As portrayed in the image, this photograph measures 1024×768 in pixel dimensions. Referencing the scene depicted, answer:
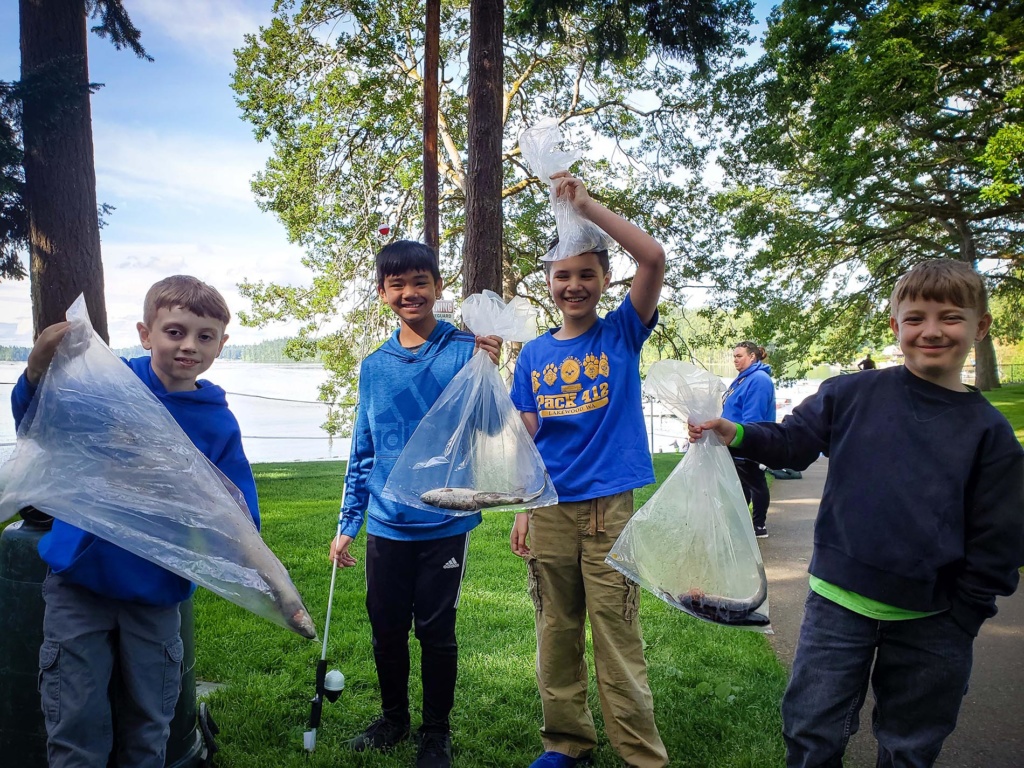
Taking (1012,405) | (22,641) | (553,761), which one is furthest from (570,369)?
(1012,405)

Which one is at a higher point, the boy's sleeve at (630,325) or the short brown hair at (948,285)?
the short brown hair at (948,285)

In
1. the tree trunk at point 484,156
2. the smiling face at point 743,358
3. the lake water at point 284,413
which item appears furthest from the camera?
the lake water at point 284,413

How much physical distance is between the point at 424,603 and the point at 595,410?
96 cm

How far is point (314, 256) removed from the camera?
15.0 meters

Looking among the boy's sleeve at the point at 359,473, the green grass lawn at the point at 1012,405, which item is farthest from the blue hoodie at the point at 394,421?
the green grass lawn at the point at 1012,405

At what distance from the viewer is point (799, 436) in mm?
2072

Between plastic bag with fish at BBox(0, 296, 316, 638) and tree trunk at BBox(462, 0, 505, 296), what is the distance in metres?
3.19

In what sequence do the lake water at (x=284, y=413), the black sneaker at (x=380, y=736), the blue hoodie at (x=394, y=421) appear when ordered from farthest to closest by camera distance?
the lake water at (x=284, y=413), the black sneaker at (x=380, y=736), the blue hoodie at (x=394, y=421)

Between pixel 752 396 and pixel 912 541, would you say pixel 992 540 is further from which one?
pixel 752 396

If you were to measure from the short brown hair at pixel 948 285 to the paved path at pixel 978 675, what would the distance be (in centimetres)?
184

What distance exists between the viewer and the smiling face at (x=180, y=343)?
1.97m

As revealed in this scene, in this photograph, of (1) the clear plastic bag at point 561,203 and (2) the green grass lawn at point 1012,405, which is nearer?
(1) the clear plastic bag at point 561,203

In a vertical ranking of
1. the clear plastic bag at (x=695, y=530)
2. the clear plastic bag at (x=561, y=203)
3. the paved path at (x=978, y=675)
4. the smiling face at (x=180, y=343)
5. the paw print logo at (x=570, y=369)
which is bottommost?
the paved path at (x=978, y=675)

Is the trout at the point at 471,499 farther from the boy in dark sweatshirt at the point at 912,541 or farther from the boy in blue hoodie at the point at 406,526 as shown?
the boy in dark sweatshirt at the point at 912,541
